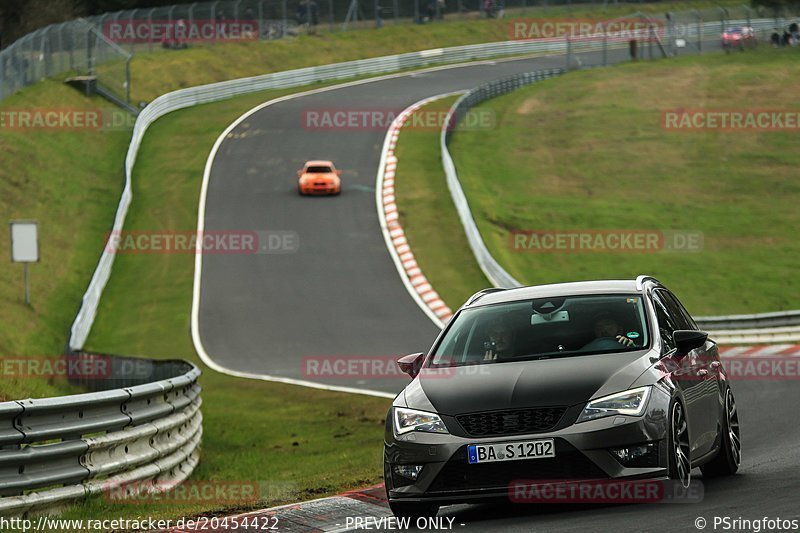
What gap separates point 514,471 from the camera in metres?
8.26

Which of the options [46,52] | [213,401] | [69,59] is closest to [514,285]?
[213,401]

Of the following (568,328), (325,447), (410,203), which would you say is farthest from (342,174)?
(568,328)

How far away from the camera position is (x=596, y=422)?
8.27 m

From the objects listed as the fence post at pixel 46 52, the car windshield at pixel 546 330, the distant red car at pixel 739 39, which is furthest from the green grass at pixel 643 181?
the car windshield at pixel 546 330

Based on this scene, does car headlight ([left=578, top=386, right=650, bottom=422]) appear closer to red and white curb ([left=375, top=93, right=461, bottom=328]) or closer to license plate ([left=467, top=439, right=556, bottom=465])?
license plate ([left=467, top=439, right=556, bottom=465])

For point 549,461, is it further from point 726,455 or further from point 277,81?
point 277,81

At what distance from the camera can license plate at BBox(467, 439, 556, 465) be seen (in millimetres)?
8195

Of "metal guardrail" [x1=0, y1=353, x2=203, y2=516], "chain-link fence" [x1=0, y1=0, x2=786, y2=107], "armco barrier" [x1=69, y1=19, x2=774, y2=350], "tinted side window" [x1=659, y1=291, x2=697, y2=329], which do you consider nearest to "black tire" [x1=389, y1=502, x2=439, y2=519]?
"metal guardrail" [x1=0, y1=353, x2=203, y2=516]

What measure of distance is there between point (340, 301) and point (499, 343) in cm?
2231

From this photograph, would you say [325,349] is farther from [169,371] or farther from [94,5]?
[94,5]

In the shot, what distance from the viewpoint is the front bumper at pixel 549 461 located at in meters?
8.20

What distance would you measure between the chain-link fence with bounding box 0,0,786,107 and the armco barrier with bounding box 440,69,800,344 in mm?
13870

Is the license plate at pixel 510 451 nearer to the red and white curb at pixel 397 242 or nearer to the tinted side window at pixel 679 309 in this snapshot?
the tinted side window at pixel 679 309

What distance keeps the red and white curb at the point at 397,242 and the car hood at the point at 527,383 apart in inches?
802
